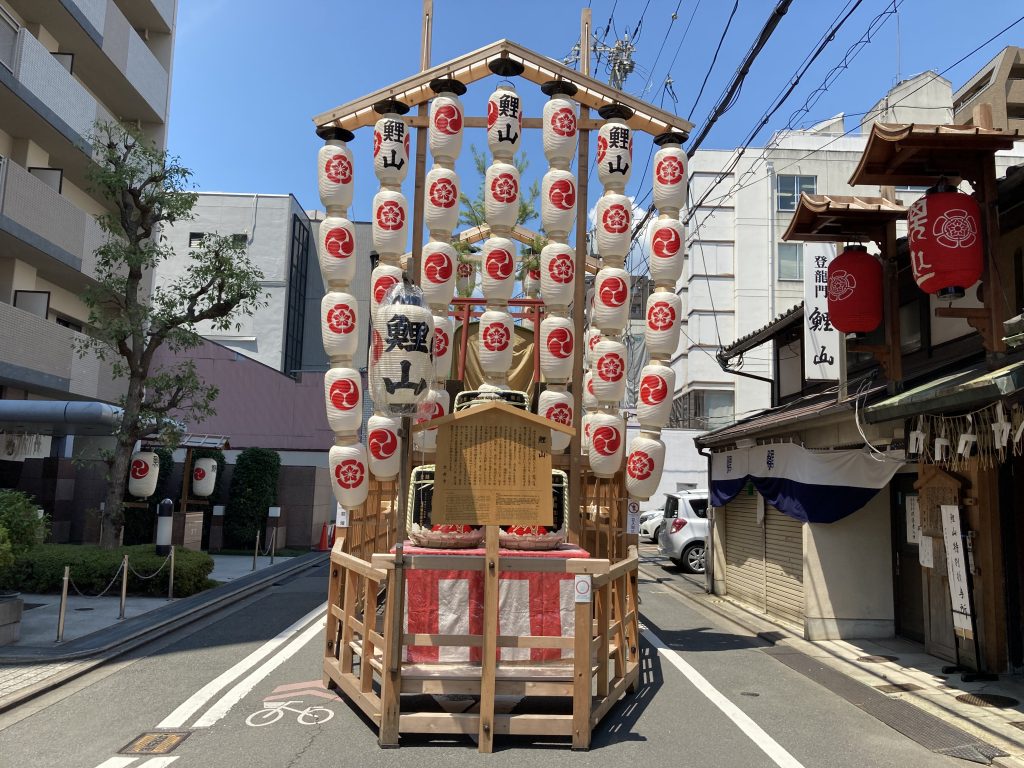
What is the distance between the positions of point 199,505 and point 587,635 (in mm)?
18925

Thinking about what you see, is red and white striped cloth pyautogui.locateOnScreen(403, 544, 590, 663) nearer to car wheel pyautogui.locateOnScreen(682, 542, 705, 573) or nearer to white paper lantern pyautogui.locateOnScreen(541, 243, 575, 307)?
white paper lantern pyautogui.locateOnScreen(541, 243, 575, 307)

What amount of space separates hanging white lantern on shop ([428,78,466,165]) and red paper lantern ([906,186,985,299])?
5.88 metres

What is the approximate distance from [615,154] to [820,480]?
5.66 meters

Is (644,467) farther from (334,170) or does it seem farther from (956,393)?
(334,170)

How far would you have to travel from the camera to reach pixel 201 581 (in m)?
15.2

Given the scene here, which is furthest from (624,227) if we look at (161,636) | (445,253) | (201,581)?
(201,581)

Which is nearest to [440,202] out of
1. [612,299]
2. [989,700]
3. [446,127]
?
[446,127]

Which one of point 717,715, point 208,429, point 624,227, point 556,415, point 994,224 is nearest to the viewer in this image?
point 717,715

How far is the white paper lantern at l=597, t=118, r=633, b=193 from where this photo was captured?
36.4ft

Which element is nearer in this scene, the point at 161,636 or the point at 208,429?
the point at 161,636

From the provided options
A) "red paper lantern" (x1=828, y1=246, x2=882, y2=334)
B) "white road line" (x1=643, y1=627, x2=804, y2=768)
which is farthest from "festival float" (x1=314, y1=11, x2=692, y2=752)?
"red paper lantern" (x1=828, y1=246, x2=882, y2=334)

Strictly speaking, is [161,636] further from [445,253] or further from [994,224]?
[994,224]

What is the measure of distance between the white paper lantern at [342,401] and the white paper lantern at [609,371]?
3336mm

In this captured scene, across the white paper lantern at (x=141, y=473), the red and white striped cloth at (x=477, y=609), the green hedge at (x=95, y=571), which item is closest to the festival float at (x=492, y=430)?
the red and white striped cloth at (x=477, y=609)
